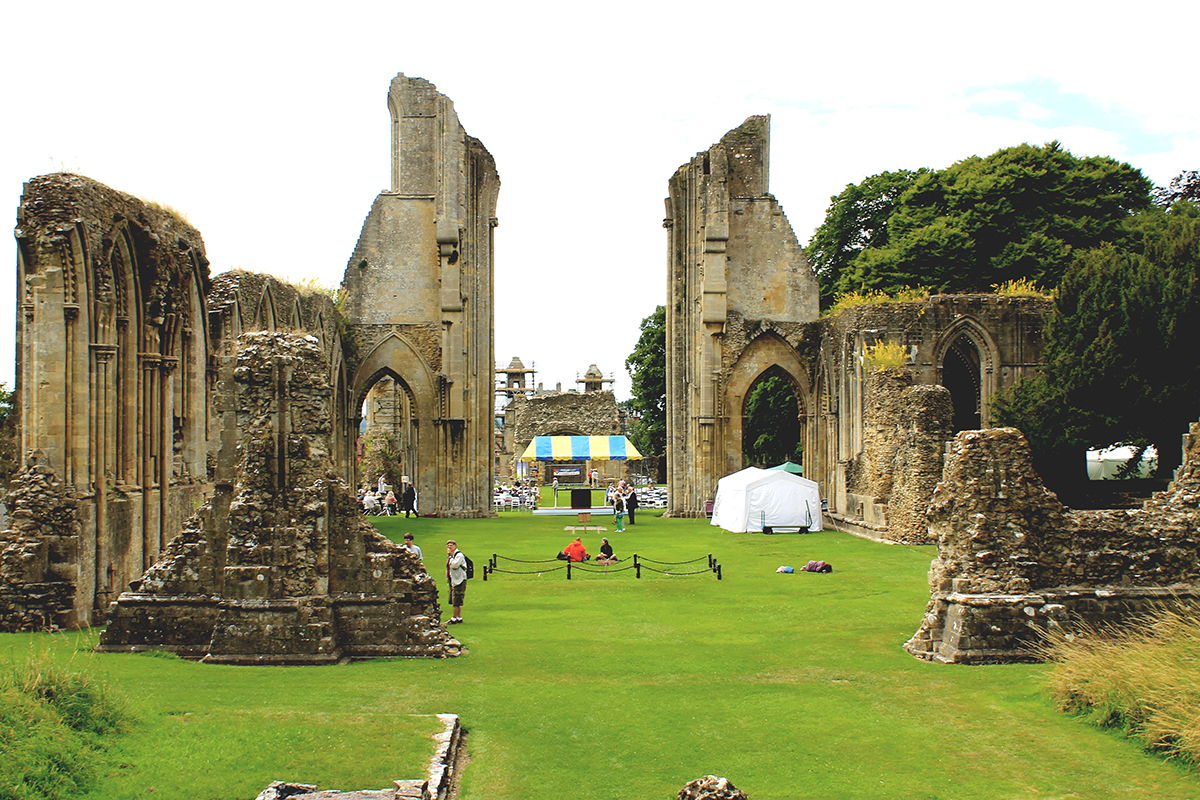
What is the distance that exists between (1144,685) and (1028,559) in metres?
2.76

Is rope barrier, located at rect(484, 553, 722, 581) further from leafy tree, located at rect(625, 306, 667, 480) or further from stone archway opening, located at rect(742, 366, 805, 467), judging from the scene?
leafy tree, located at rect(625, 306, 667, 480)

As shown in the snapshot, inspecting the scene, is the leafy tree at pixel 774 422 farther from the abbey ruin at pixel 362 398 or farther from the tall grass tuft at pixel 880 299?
the tall grass tuft at pixel 880 299

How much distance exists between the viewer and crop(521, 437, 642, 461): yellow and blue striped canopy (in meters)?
31.2

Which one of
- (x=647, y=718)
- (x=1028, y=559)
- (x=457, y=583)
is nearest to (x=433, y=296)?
(x=457, y=583)

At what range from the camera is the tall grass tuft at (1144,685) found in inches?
281

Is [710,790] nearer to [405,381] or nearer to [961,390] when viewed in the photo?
[405,381]

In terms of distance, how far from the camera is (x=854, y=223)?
39500 millimetres

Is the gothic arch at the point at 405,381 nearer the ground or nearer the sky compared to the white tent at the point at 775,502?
nearer the sky

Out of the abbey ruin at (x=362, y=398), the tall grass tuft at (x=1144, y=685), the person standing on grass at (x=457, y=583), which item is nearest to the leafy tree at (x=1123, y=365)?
the abbey ruin at (x=362, y=398)

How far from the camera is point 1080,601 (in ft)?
33.9

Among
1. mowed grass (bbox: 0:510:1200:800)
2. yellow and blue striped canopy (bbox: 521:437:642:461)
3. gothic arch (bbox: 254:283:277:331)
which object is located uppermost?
gothic arch (bbox: 254:283:277:331)

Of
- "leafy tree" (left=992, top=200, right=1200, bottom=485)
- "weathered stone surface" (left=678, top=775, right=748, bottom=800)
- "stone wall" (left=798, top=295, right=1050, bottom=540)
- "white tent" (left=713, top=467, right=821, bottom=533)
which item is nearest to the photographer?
"weathered stone surface" (left=678, top=775, right=748, bottom=800)

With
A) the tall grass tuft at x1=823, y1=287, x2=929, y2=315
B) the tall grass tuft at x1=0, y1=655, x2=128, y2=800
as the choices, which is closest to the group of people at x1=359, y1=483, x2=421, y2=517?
the tall grass tuft at x1=823, y1=287, x2=929, y2=315

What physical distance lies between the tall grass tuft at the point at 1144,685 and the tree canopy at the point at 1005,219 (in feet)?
83.4
